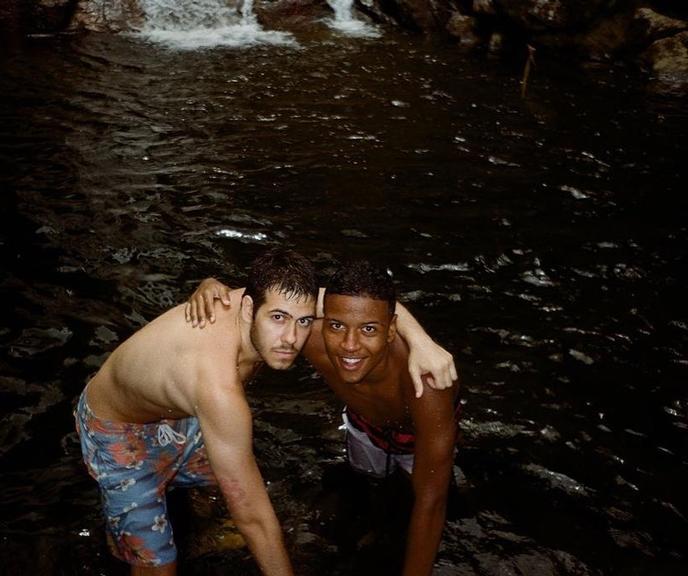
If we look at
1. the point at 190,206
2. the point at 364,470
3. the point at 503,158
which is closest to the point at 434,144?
the point at 503,158

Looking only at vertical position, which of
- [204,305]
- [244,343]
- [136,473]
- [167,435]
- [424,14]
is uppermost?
[424,14]

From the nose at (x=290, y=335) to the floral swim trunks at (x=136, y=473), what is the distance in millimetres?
819

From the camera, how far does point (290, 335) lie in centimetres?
276

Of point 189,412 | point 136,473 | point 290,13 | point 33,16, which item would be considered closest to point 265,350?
point 189,412

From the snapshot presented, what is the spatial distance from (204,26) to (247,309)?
15082mm

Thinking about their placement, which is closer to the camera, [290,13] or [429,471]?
[429,471]

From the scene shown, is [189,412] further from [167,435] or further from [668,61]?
[668,61]

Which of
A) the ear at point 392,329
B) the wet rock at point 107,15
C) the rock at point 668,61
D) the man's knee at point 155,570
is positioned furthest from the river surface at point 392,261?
the wet rock at point 107,15

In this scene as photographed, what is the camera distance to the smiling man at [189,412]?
259 centimetres

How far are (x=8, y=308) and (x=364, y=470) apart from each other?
3461 millimetres

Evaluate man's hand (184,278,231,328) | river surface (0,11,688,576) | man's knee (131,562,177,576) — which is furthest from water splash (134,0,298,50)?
man's knee (131,562,177,576)

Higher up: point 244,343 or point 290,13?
point 290,13

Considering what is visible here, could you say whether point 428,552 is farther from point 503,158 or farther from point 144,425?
point 503,158

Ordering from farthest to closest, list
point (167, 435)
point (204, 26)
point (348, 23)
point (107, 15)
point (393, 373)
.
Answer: point (348, 23)
point (204, 26)
point (107, 15)
point (393, 373)
point (167, 435)
